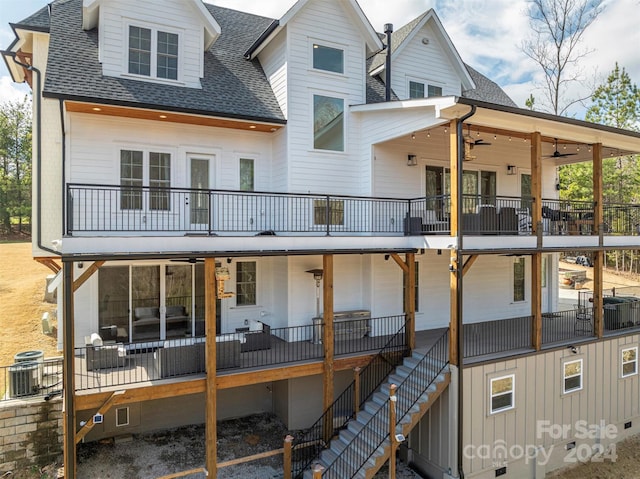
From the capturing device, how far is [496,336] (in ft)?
39.4

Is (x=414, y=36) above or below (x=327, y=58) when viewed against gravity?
above

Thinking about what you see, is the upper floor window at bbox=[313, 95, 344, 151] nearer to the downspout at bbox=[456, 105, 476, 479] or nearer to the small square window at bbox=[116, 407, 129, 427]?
the downspout at bbox=[456, 105, 476, 479]

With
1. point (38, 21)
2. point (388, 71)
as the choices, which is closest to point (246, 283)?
point (388, 71)

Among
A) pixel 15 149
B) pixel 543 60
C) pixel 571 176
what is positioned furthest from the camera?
pixel 15 149

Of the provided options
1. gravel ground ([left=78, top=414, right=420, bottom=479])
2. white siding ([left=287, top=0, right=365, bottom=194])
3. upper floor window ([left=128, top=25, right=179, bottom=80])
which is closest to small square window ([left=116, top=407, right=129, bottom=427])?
gravel ground ([left=78, top=414, right=420, bottom=479])

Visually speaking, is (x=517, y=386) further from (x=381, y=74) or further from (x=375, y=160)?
(x=381, y=74)

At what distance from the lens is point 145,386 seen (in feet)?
26.8

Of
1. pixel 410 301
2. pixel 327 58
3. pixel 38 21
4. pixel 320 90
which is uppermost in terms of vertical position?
pixel 38 21

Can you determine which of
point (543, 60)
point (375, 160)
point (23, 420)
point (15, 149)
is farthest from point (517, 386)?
point (15, 149)

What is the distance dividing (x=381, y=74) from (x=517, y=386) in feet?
35.5

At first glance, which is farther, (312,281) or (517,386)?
(312,281)

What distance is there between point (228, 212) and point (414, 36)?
9.03 meters

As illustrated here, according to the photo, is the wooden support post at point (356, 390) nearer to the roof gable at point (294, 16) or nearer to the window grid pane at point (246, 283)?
the window grid pane at point (246, 283)

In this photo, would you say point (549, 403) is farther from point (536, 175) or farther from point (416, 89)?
point (416, 89)
